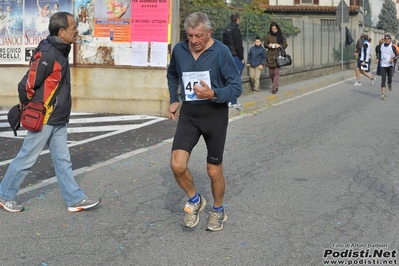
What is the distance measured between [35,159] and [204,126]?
1739 millimetres

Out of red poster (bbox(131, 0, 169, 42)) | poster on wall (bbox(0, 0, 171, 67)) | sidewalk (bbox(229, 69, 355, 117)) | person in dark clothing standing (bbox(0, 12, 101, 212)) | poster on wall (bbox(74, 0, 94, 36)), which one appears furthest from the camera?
sidewalk (bbox(229, 69, 355, 117))

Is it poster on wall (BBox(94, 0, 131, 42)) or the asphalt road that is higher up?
poster on wall (BBox(94, 0, 131, 42))

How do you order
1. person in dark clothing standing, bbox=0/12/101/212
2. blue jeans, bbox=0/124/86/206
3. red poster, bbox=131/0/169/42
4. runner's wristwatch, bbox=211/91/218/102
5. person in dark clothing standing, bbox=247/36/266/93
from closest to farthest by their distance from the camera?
runner's wristwatch, bbox=211/91/218/102, person in dark clothing standing, bbox=0/12/101/212, blue jeans, bbox=0/124/86/206, red poster, bbox=131/0/169/42, person in dark clothing standing, bbox=247/36/266/93

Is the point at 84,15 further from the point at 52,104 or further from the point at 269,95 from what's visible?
the point at 52,104

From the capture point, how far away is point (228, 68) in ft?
19.0

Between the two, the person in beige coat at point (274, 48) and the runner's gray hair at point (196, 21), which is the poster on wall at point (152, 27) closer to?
the person in beige coat at point (274, 48)

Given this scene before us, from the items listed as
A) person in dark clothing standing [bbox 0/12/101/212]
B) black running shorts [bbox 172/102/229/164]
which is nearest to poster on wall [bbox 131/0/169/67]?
person in dark clothing standing [bbox 0/12/101/212]

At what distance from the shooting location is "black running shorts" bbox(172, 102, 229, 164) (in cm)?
584

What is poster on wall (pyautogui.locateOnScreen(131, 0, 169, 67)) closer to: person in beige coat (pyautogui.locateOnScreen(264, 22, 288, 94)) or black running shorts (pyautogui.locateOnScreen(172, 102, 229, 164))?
person in beige coat (pyautogui.locateOnScreen(264, 22, 288, 94))

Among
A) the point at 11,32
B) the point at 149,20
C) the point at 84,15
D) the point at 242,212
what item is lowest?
the point at 242,212

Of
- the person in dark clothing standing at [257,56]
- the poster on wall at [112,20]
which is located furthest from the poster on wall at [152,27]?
the person in dark clothing standing at [257,56]

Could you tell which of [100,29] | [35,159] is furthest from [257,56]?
[35,159]

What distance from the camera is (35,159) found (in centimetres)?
663

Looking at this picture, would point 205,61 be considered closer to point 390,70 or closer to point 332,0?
point 390,70
